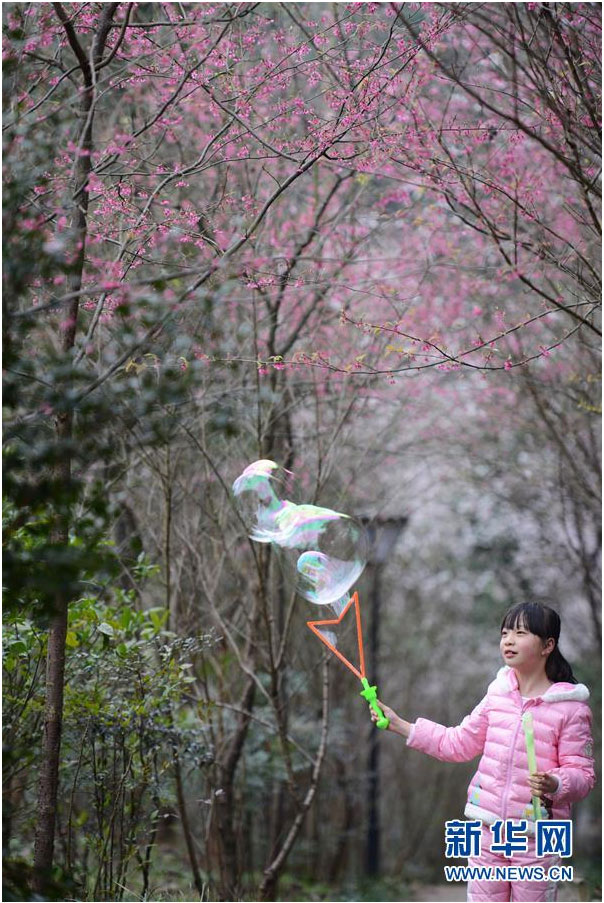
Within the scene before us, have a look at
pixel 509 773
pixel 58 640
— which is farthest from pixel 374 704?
pixel 58 640

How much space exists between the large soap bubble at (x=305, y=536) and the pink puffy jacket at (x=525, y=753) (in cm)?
72

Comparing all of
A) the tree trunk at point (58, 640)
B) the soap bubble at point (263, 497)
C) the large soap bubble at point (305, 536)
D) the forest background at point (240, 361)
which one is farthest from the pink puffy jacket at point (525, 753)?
the tree trunk at point (58, 640)

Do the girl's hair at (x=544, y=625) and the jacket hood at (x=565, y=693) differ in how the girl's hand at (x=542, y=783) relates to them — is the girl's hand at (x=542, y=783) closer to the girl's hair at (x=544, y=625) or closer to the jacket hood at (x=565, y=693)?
the jacket hood at (x=565, y=693)

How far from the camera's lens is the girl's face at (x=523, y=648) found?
2.78m

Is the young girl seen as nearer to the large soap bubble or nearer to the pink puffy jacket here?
the pink puffy jacket

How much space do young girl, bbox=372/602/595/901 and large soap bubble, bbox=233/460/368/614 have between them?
0.60 metres

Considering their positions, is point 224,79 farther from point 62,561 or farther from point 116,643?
point 116,643

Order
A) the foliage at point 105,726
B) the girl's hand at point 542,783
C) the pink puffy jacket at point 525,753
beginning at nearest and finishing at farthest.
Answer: the girl's hand at point 542,783, the pink puffy jacket at point 525,753, the foliage at point 105,726

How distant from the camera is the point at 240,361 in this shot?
403 cm

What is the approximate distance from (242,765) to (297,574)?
2.32 metres

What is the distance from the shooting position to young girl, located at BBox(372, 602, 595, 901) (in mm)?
2582

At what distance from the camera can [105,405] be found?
2631mm

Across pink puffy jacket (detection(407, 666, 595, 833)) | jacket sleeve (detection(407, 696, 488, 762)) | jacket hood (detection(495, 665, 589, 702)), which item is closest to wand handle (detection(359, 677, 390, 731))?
jacket sleeve (detection(407, 696, 488, 762))

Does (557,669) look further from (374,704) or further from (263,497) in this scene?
(263,497)
